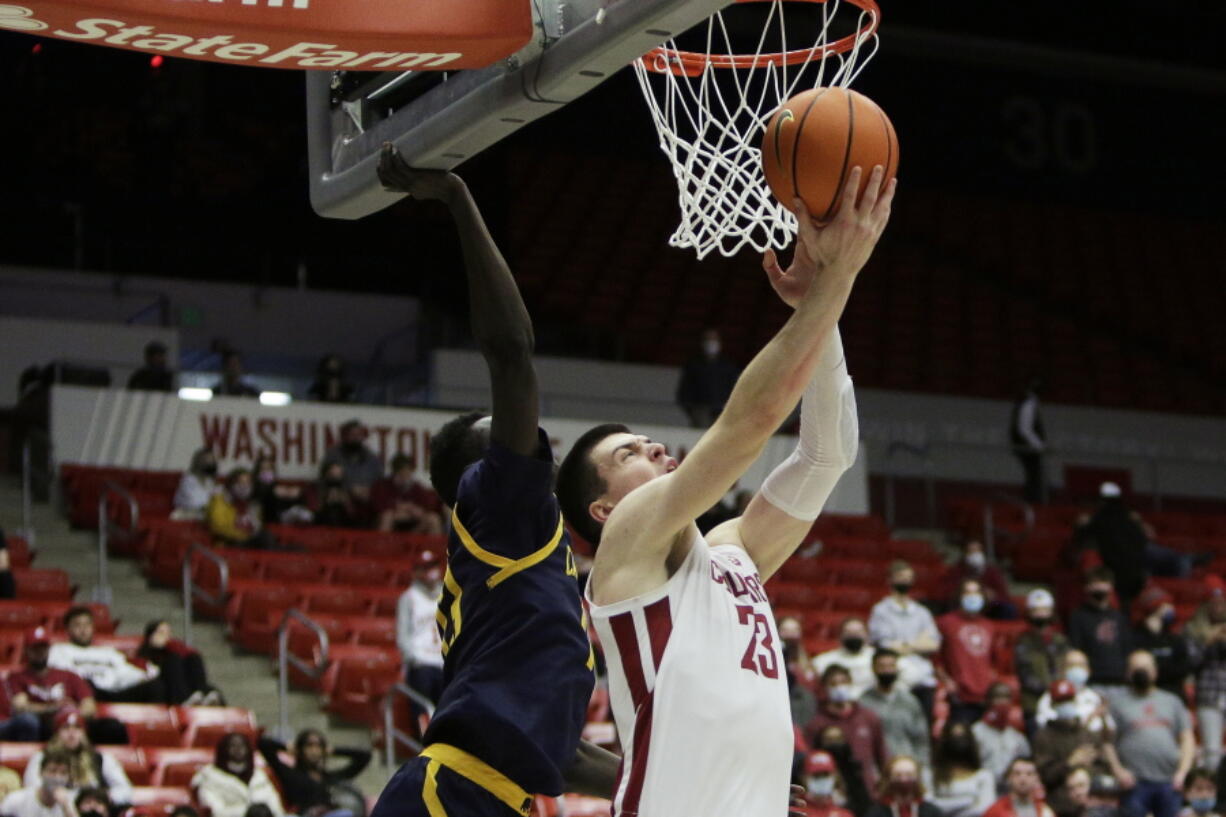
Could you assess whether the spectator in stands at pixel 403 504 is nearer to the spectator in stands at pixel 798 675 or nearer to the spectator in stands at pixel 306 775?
the spectator in stands at pixel 798 675

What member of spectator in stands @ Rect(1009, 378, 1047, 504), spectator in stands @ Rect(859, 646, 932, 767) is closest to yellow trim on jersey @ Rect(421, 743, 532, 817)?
spectator in stands @ Rect(859, 646, 932, 767)

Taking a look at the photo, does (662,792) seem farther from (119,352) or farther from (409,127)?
(119,352)

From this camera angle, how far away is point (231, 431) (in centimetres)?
1573

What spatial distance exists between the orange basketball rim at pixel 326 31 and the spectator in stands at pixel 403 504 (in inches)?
416

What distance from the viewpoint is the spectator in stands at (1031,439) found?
17875 millimetres

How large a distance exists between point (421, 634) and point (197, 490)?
3.42 meters

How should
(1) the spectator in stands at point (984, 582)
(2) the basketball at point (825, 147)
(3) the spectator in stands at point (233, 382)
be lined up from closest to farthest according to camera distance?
(2) the basketball at point (825, 147)
(1) the spectator in stands at point (984, 582)
(3) the spectator in stands at point (233, 382)

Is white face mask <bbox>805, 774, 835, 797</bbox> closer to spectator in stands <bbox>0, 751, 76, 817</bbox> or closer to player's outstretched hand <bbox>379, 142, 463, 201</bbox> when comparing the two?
spectator in stands <bbox>0, 751, 76, 817</bbox>

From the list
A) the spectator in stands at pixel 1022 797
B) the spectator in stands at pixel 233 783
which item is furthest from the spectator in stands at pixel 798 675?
the spectator in stands at pixel 233 783

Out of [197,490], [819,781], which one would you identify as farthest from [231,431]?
[819,781]

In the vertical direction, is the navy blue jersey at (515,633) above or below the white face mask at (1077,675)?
above

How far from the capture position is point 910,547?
1605 cm

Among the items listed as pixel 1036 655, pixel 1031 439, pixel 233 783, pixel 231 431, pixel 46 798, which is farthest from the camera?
pixel 1031 439

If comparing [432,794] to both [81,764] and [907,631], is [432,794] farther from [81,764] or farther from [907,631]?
[907,631]
